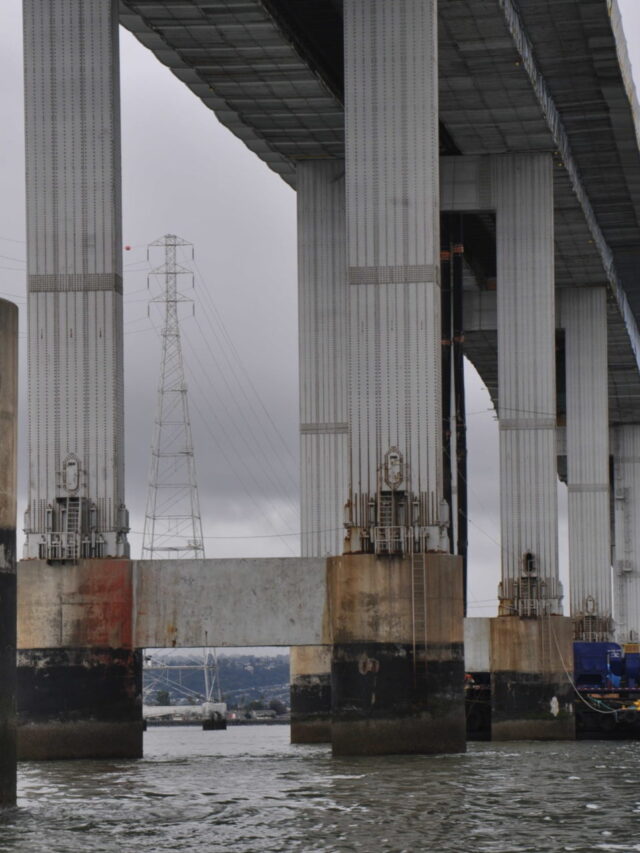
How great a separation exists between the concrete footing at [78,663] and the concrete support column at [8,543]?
1524 cm

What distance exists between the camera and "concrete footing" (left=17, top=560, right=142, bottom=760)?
150 feet

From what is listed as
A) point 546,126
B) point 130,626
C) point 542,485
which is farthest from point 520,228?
point 130,626

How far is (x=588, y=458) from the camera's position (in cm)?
9200

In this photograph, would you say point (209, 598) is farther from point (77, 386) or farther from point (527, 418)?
point (527, 418)

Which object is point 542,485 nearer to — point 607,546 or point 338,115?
point 338,115

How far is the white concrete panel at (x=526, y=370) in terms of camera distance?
6988 cm

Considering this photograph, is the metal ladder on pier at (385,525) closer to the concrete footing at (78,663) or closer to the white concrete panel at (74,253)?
the concrete footing at (78,663)

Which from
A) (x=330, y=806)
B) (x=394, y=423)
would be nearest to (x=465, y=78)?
(x=394, y=423)

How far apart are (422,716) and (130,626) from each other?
7631mm

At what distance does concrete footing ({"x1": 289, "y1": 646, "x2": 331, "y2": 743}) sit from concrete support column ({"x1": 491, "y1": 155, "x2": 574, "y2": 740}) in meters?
5.86

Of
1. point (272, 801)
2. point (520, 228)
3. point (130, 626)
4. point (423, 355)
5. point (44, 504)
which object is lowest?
point (272, 801)

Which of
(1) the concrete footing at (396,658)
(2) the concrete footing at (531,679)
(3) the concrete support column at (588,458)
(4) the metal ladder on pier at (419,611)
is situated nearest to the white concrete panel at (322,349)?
(2) the concrete footing at (531,679)

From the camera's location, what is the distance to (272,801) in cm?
3425

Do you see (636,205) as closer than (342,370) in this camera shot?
No
